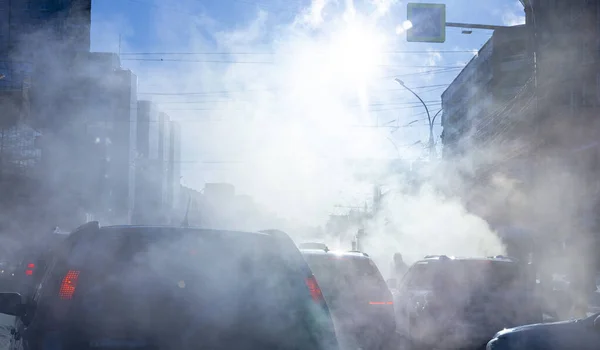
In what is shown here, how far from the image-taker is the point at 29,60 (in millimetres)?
51188

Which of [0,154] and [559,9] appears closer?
[559,9]

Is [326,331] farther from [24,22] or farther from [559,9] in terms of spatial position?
[24,22]

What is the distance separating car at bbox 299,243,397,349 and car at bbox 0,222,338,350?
5.29 meters

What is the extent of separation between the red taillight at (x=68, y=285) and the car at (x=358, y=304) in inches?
227

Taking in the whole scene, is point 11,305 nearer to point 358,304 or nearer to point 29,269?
point 358,304

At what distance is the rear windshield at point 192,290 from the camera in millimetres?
3461

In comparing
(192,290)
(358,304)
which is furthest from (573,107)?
(192,290)

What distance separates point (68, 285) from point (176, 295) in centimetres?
53

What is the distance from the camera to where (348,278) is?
377 inches

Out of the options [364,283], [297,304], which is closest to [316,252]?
[364,283]

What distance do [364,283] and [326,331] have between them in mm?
5829

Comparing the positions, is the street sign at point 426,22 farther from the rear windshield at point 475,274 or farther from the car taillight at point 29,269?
the car taillight at point 29,269

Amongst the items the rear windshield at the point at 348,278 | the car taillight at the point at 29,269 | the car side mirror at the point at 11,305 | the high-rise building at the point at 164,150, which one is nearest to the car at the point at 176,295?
the car side mirror at the point at 11,305

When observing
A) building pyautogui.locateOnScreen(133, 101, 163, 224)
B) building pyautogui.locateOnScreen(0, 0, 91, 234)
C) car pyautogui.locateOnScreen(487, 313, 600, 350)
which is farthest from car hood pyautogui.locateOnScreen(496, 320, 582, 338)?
Result: building pyautogui.locateOnScreen(133, 101, 163, 224)
